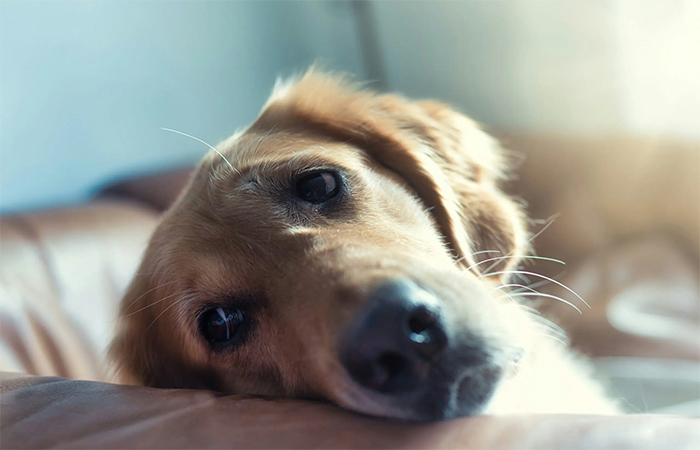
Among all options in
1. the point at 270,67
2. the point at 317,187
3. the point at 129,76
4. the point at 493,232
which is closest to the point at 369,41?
the point at 270,67

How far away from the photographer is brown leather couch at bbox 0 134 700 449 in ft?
2.75

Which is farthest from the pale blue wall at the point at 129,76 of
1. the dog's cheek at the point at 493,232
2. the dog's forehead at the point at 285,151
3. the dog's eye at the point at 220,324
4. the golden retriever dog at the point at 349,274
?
the dog's cheek at the point at 493,232

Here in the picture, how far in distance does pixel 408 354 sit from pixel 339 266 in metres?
0.29

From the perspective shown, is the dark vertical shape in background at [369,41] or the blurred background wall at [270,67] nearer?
the blurred background wall at [270,67]

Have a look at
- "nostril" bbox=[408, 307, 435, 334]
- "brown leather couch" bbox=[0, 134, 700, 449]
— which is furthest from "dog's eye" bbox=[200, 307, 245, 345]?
"nostril" bbox=[408, 307, 435, 334]

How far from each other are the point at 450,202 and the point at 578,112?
67.5 inches

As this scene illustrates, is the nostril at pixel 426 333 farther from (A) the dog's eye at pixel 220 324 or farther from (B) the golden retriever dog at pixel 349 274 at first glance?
(A) the dog's eye at pixel 220 324

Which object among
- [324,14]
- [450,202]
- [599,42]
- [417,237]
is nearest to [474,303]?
[417,237]

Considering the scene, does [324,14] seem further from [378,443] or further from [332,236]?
[378,443]

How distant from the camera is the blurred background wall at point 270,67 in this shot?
2.56 meters

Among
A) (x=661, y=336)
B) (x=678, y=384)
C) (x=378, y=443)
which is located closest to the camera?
(x=378, y=443)

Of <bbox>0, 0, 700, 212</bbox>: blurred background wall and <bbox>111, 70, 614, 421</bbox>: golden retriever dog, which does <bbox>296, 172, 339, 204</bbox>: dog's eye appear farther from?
<bbox>0, 0, 700, 212</bbox>: blurred background wall

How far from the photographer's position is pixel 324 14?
14.0 ft

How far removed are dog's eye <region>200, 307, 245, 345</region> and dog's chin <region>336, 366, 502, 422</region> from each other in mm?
477
